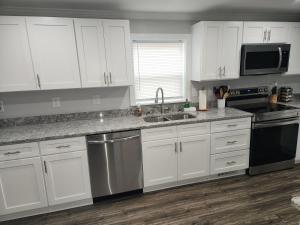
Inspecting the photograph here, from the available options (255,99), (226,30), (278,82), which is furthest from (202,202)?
(278,82)

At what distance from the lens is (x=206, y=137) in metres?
2.72

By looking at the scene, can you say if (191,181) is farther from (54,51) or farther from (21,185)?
(54,51)

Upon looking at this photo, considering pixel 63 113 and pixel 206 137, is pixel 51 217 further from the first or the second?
pixel 206 137

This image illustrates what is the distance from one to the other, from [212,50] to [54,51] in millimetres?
2025

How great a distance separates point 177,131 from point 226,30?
1.56 m

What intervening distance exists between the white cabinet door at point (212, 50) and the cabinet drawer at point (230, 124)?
2.19 feet

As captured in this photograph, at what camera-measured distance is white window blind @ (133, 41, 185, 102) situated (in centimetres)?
299

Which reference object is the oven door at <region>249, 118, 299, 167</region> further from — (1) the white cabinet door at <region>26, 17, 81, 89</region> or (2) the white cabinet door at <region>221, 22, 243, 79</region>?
(1) the white cabinet door at <region>26, 17, 81, 89</region>

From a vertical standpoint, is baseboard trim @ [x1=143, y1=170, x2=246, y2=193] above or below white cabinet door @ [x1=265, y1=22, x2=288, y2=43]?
below

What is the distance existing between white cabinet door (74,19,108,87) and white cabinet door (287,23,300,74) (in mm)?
2793

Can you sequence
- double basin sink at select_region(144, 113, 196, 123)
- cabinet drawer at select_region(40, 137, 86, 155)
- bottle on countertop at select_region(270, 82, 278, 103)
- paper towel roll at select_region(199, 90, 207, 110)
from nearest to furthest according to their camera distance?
cabinet drawer at select_region(40, 137, 86, 155)
double basin sink at select_region(144, 113, 196, 123)
paper towel roll at select_region(199, 90, 207, 110)
bottle on countertop at select_region(270, 82, 278, 103)

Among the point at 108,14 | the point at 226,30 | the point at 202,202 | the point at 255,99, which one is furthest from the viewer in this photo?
the point at 255,99

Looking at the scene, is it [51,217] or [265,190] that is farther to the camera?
[265,190]

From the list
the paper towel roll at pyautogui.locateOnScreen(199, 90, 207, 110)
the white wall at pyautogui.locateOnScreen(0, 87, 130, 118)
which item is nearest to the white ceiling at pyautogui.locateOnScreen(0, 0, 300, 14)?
the white wall at pyautogui.locateOnScreen(0, 87, 130, 118)
